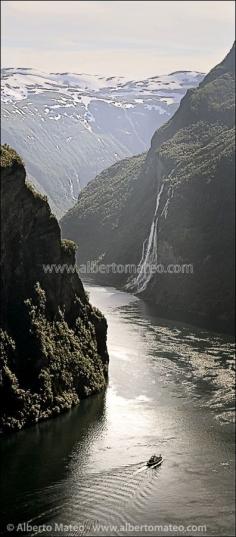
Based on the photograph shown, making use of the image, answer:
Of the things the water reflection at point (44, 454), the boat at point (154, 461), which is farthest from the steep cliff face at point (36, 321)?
the boat at point (154, 461)

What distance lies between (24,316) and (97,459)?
78.9 feet

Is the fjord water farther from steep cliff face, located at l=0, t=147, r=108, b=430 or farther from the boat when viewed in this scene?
steep cliff face, located at l=0, t=147, r=108, b=430

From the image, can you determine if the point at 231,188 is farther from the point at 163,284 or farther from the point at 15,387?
the point at 15,387

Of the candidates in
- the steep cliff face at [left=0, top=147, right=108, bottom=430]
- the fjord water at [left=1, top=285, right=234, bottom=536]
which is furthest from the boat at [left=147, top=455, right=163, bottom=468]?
the steep cliff face at [left=0, top=147, right=108, bottom=430]

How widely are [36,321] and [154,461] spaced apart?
89.8 feet

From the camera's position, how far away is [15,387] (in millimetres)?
85062

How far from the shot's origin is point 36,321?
93.9 metres

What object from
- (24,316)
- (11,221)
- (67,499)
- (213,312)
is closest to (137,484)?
(67,499)

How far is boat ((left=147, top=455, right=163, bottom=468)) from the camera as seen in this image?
72.8m

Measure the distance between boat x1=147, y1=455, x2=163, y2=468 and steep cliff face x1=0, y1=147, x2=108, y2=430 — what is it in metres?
16.0

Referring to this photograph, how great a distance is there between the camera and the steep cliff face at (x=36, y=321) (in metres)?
86.8

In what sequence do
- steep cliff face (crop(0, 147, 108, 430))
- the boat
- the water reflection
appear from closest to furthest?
the water reflection → the boat → steep cliff face (crop(0, 147, 108, 430))

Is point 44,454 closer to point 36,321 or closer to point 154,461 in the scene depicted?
point 154,461

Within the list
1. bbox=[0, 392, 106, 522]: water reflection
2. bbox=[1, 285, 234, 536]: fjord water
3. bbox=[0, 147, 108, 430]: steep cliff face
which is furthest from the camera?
bbox=[0, 147, 108, 430]: steep cliff face
